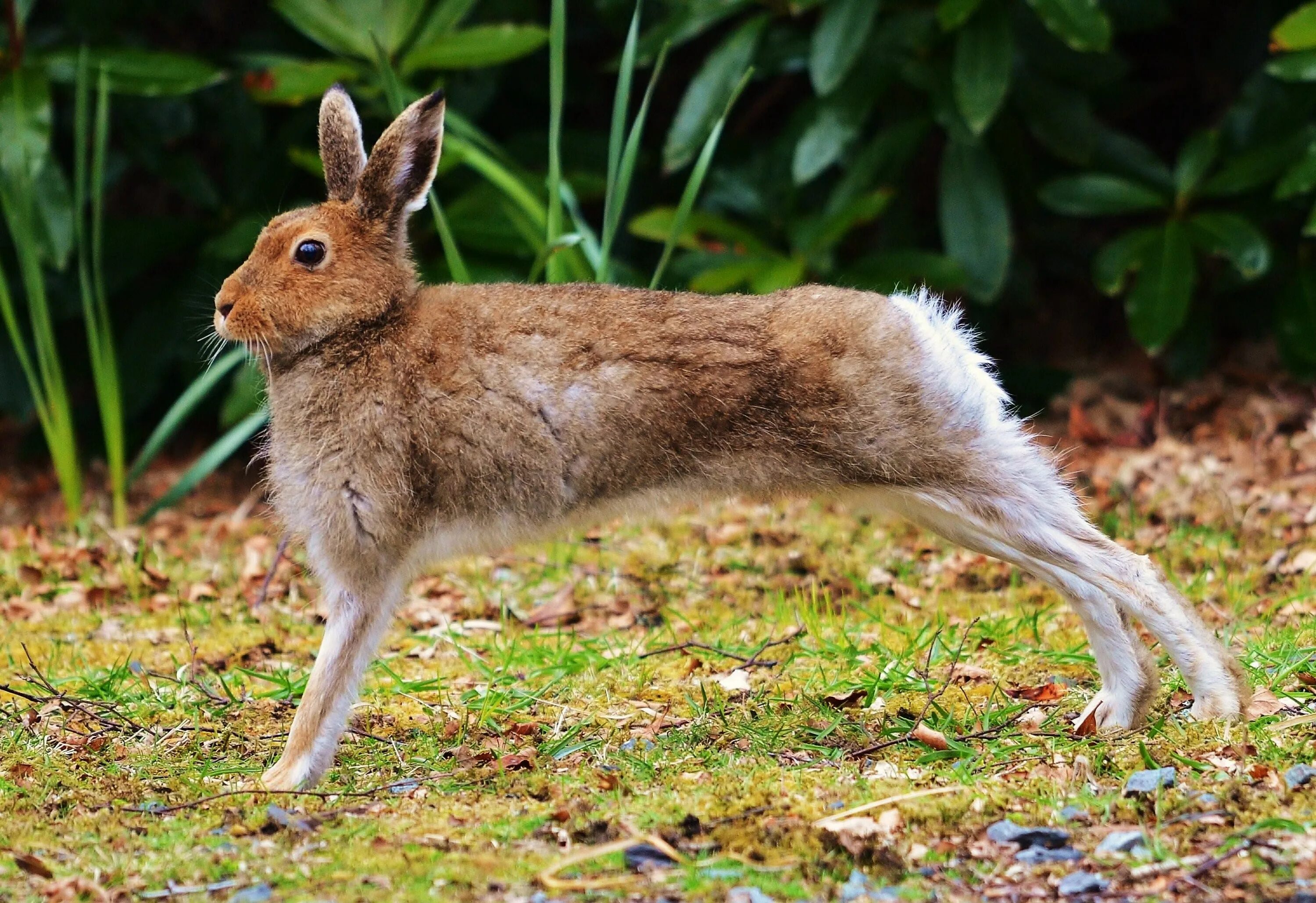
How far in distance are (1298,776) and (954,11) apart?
4.07 meters

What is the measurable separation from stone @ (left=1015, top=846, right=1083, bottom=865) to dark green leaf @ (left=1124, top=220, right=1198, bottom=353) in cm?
433

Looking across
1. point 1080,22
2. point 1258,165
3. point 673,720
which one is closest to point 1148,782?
point 673,720

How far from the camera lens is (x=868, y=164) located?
7.35 m

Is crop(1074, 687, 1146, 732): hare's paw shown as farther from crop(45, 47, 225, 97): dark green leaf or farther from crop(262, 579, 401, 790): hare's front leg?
crop(45, 47, 225, 97): dark green leaf

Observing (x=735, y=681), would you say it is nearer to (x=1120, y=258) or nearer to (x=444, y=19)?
(x=1120, y=258)

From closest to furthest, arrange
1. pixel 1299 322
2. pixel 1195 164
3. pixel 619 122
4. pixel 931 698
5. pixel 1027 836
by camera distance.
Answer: pixel 1027 836 → pixel 931 698 → pixel 619 122 → pixel 1195 164 → pixel 1299 322

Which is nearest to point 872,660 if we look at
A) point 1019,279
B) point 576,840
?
point 576,840

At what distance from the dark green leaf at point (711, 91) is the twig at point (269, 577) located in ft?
8.71

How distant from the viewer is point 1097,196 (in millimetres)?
7309

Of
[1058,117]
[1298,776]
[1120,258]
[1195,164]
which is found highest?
[1058,117]

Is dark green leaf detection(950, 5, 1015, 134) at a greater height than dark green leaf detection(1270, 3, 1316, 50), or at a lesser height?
lesser

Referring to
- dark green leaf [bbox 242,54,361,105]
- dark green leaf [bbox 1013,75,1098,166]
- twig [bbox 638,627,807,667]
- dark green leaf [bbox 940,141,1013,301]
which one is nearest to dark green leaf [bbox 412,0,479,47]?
dark green leaf [bbox 242,54,361,105]

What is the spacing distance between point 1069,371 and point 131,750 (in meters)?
5.74

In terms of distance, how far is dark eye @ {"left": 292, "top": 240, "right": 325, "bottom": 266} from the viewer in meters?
4.21
